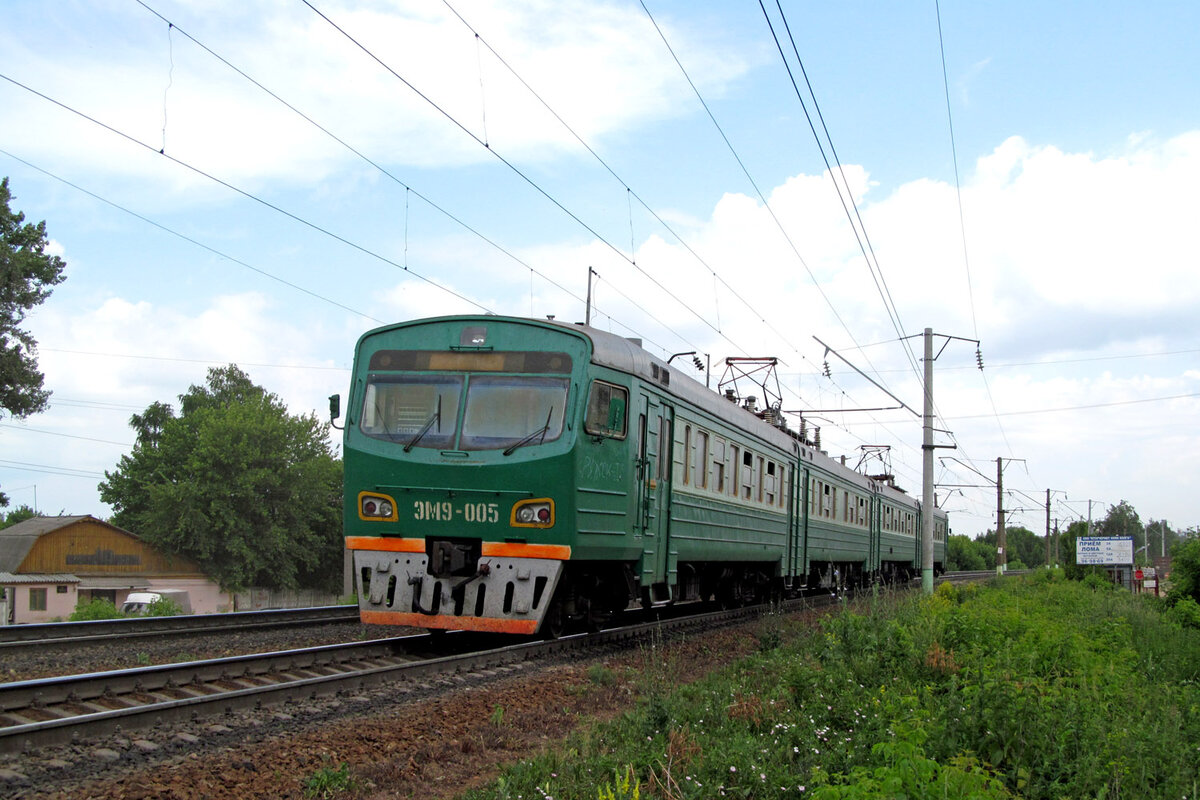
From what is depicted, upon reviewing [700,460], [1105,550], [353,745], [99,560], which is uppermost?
[700,460]

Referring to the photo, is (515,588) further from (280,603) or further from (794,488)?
(280,603)

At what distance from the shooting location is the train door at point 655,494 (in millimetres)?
11328

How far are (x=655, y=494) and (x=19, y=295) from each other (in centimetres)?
3249

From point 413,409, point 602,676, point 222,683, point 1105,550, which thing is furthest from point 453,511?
point 1105,550

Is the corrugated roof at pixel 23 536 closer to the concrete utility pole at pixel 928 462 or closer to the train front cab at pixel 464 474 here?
the concrete utility pole at pixel 928 462

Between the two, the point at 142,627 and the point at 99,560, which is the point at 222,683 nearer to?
the point at 142,627

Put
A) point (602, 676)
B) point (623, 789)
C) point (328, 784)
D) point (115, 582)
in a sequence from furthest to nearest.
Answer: point (115, 582), point (602, 676), point (328, 784), point (623, 789)

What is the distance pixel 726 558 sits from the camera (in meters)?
14.9

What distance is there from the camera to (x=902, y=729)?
539cm

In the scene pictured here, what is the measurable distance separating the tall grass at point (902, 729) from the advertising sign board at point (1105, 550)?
22037 millimetres

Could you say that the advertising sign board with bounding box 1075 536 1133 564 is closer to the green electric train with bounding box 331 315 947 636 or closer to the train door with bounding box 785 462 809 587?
the train door with bounding box 785 462 809 587

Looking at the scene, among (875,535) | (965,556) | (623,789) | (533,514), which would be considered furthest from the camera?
(965,556)

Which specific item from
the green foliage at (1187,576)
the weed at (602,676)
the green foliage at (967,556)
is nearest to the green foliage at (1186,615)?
the green foliage at (1187,576)

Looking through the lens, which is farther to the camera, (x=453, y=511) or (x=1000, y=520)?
(x=1000, y=520)
